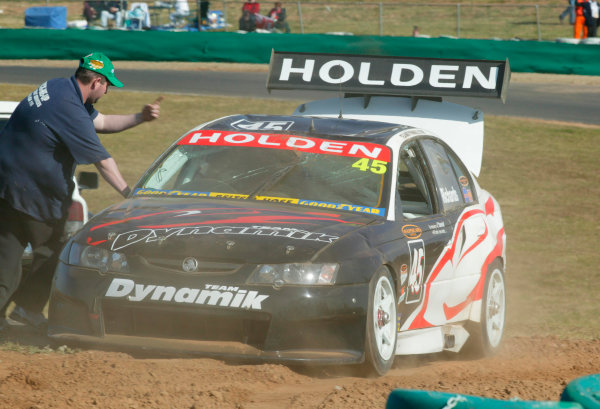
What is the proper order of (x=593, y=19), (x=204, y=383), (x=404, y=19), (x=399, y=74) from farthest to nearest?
1. (x=404, y=19)
2. (x=593, y=19)
3. (x=399, y=74)
4. (x=204, y=383)

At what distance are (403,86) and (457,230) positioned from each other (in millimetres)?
2388

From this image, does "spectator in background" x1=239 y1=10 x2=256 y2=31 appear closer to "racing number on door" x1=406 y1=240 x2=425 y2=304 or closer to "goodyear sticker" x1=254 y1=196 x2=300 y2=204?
"goodyear sticker" x1=254 y1=196 x2=300 y2=204

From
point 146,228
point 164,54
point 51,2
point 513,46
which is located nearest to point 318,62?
point 146,228

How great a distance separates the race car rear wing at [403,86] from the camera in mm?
8898

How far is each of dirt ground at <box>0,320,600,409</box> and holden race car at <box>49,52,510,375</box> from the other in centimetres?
12

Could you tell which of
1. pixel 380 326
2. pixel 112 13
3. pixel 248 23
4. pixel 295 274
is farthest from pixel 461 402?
pixel 112 13

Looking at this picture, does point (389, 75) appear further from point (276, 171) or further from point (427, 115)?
point (276, 171)

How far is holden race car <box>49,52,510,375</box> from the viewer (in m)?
5.46

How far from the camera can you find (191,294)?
216 inches

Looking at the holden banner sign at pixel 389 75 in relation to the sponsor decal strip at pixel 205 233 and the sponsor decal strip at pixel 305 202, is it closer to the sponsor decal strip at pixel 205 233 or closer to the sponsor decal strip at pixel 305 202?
the sponsor decal strip at pixel 305 202

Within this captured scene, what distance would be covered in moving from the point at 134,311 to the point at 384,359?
1404mm

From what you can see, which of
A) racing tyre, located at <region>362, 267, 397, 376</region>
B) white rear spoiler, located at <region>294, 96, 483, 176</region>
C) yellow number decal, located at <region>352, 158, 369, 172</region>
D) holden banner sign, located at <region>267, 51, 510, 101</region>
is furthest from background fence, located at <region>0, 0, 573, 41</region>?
racing tyre, located at <region>362, 267, 397, 376</region>

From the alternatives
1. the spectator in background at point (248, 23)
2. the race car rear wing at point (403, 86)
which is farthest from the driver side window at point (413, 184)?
the spectator in background at point (248, 23)

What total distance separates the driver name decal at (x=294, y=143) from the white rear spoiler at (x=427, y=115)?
1738 millimetres
